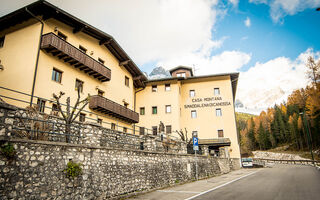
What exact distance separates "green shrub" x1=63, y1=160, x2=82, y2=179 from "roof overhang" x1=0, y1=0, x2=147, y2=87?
1348 centimetres

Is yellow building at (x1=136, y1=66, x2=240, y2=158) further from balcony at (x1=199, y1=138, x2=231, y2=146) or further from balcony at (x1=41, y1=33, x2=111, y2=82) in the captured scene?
balcony at (x1=41, y1=33, x2=111, y2=82)

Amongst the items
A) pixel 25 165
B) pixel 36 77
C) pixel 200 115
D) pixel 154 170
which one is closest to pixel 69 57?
pixel 36 77

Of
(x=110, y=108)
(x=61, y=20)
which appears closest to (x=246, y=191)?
(x=110, y=108)

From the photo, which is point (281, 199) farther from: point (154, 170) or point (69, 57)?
point (69, 57)

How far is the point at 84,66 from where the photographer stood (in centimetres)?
1908

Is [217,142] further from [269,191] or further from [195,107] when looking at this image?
[269,191]

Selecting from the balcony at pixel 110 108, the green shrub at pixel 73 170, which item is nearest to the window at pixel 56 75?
the balcony at pixel 110 108

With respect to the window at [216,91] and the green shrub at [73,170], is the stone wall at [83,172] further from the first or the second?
the window at [216,91]

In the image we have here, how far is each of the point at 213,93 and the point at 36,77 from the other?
2448 cm

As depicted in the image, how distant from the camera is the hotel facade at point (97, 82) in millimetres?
15719

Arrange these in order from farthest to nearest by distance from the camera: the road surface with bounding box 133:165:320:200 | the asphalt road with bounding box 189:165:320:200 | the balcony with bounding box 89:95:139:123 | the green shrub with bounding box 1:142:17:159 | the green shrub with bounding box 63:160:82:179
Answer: the balcony with bounding box 89:95:139:123
the road surface with bounding box 133:165:320:200
the asphalt road with bounding box 189:165:320:200
the green shrub with bounding box 63:160:82:179
the green shrub with bounding box 1:142:17:159

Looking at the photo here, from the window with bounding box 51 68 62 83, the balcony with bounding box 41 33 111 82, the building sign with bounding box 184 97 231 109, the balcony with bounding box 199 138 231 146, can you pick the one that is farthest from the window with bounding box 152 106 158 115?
the window with bounding box 51 68 62 83

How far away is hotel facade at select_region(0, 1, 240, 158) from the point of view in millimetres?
15719

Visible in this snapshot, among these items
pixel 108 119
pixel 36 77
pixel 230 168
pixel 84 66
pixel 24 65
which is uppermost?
pixel 84 66
